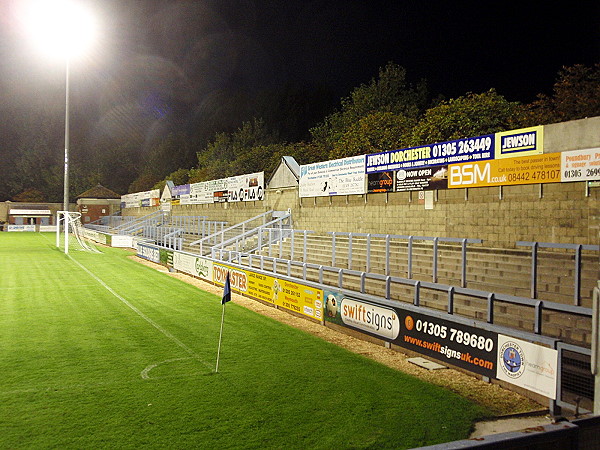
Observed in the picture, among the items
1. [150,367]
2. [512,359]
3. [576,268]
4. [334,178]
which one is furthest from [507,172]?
[150,367]

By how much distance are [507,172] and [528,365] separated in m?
→ 8.77

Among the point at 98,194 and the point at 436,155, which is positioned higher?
the point at 98,194

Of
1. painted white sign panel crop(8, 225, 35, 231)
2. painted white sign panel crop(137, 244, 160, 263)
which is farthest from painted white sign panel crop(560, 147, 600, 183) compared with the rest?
painted white sign panel crop(8, 225, 35, 231)

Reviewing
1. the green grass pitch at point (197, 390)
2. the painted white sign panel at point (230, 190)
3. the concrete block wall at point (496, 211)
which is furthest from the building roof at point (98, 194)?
the green grass pitch at point (197, 390)

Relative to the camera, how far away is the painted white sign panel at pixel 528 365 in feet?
22.1

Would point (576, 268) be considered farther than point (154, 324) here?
No

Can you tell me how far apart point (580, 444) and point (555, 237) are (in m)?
11.2

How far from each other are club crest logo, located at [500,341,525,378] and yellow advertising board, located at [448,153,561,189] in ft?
24.7

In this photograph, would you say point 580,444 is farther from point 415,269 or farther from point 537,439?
point 415,269

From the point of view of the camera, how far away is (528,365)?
280 inches

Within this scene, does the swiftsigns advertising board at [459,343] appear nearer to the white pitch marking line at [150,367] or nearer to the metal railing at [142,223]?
the white pitch marking line at [150,367]

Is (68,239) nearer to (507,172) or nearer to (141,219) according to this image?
(141,219)

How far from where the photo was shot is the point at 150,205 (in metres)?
58.7

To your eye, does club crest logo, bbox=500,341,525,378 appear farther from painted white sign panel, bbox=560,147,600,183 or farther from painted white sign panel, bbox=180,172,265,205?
painted white sign panel, bbox=180,172,265,205
